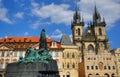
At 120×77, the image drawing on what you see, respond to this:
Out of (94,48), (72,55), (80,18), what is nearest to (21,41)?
(72,55)

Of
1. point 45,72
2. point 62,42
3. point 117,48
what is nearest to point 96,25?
point 117,48

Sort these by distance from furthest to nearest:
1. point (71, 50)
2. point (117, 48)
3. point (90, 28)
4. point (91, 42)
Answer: point (90, 28), point (91, 42), point (117, 48), point (71, 50)

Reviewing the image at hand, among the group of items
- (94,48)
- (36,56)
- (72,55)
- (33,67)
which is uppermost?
(94,48)

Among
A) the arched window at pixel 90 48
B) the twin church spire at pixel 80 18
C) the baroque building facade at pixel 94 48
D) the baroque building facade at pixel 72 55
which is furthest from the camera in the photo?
the twin church spire at pixel 80 18

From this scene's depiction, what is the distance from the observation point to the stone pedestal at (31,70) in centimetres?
2340

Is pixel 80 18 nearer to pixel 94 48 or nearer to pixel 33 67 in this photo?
pixel 94 48

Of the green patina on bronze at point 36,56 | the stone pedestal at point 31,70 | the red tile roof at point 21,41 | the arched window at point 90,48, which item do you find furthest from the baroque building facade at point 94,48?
Result: the stone pedestal at point 31,70

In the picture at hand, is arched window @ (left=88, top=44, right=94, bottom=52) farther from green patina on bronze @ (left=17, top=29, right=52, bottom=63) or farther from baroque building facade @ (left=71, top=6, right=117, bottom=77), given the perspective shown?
green patina on bronze @ (left=17, top=29, right=52, bottom=63)

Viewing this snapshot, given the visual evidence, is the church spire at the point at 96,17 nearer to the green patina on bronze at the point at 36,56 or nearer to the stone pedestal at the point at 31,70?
the green patina on bronze at the point at 36,56

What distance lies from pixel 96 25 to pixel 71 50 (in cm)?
2636

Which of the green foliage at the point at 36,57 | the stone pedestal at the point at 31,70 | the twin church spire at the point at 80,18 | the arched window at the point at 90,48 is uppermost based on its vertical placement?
the twin church spire at the point at 80,18

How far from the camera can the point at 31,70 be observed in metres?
23.5

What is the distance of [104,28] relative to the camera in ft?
267

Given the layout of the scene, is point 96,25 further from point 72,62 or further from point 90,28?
point 72,62
